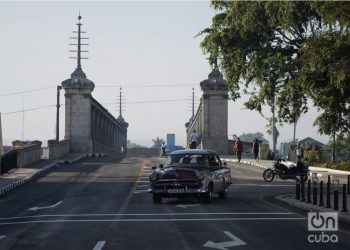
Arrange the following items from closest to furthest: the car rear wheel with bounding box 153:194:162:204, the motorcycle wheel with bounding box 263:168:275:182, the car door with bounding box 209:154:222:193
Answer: the car rear wheel with bounding box 153:194:162:204
the car door with bounding box 209:154:222:193
the motorcycle wheel with bounding box 263:168:275:182

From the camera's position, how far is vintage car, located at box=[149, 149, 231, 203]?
2134cm

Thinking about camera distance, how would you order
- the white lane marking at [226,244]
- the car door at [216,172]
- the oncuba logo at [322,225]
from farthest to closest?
the car door at [216,172] → the oncuba logo at [322,225] → the white lane marking at [226,244]

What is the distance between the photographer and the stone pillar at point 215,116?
6050cm

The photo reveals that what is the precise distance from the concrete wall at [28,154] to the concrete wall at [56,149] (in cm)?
145

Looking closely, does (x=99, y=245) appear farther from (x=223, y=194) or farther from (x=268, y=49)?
(x=268, y=49)

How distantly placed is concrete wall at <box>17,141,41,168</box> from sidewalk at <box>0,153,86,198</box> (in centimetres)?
36

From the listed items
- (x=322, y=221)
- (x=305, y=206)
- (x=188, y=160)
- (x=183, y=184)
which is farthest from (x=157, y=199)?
(x=322, y=221)

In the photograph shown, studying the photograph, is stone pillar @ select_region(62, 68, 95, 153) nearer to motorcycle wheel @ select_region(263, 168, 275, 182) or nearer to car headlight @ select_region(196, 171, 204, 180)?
motorcycle wheel @ select_region(263, 168, 275, 182)

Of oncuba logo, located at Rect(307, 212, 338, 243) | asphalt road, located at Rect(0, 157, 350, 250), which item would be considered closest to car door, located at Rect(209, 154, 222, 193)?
asphalt road, located at Rect(0, 157, 350, 250)

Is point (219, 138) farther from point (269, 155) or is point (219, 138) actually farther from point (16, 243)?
point (16, 243)

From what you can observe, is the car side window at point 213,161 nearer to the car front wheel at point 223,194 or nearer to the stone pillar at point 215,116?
the car front wheel at point 223,194

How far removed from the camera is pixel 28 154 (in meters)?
41.5

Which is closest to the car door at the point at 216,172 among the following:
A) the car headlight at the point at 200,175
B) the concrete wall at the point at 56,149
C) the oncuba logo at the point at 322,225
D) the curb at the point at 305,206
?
the car headlight at the point at 200,175

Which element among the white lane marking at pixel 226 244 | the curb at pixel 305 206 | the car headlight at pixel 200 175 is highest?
the car headlight at pixel 200 175
